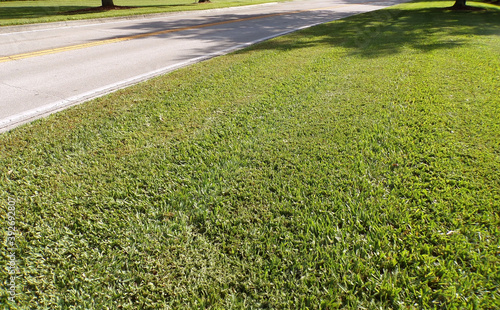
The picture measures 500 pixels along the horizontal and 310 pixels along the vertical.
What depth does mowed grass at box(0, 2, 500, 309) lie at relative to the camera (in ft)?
6.53

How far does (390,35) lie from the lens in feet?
Result: 32.3

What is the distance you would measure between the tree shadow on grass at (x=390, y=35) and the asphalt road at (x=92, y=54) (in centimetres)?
145

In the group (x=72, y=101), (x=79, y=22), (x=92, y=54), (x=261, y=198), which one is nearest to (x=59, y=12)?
(x=79, y=22)

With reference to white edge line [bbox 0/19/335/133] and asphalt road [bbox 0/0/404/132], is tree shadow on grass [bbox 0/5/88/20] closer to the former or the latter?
asphalt road [bbox 0/0/404/132]

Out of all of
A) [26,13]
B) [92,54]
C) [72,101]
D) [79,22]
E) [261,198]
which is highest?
[26,13]

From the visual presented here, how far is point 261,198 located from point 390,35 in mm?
9267

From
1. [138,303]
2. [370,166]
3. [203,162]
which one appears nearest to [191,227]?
[138,303]

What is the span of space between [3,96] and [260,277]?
5.17 meters

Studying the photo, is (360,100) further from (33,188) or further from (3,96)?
(3,96)

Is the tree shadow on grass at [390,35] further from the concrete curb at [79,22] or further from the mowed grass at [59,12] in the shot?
the mowed grass at [59,12]

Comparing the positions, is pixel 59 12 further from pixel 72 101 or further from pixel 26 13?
pixel 72 101

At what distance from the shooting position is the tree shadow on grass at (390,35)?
829 centimetres

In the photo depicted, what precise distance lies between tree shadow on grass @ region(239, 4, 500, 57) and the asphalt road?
57.1 inches

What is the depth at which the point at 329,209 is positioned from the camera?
8.55 feet
